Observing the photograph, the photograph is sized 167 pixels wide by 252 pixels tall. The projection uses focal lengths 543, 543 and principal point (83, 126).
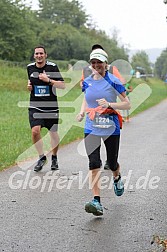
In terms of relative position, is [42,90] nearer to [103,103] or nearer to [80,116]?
[80,116]

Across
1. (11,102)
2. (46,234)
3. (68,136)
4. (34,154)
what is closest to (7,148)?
(34,154)

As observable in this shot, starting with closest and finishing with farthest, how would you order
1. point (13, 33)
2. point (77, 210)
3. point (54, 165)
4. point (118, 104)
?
point (118, 104) → point (77, 210) → point (54, 165) → point (13, 33)

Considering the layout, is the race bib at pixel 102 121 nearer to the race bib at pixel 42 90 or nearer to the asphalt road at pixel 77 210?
the asphalt road at pixel 77 210

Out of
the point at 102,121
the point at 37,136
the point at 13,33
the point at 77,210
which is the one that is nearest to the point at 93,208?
the point at 77,210

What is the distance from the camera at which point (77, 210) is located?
6430 millimetres

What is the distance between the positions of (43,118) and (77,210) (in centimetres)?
292

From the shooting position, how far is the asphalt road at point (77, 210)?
5.12 m

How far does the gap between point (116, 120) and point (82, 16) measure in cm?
9580

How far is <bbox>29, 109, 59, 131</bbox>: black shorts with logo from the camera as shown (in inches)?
354

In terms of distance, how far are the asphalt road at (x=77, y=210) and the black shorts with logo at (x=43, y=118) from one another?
0.78m

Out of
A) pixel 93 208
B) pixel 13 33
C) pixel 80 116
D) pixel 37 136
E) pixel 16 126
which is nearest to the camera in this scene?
pixel 93 208

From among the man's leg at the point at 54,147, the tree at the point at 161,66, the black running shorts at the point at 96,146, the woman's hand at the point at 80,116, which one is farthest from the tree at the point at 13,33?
the tree at the point at 161,66

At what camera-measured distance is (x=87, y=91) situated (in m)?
6.35

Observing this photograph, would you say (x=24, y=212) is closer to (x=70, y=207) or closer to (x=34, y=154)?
(x=70, y=207)
